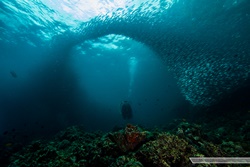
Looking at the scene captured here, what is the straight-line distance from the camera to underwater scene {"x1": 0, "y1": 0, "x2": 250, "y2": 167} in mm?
5043

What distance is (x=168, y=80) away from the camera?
137ft

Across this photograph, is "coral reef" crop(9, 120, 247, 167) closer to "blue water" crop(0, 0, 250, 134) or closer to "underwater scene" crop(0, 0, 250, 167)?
"underwater scene" crop(0, 0, 250, 167)

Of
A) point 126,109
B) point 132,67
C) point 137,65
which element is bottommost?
point 126,109

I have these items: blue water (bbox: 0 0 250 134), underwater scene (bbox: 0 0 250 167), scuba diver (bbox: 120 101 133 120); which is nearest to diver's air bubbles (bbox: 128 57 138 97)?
blue water (bbox: 0 0 250 134)

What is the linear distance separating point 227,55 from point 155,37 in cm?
727

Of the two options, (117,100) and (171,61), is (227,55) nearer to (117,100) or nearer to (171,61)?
(171,61)

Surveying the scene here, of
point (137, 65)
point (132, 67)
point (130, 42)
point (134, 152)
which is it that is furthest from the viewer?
point (132, 67)

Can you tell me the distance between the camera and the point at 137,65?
35281 mm

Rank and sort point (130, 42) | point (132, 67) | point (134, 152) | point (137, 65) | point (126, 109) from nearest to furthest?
point (134, 152)
point (126, 109)
point (130, 42)
point (137, 65)
point (132, 67)

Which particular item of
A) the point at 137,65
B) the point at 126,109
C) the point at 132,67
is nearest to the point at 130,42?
the point at 137,65

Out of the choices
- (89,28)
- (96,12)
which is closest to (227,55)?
(96,12)

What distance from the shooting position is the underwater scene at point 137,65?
5.04m

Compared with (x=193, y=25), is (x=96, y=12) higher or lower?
higher

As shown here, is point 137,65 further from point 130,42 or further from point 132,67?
point 130,42
